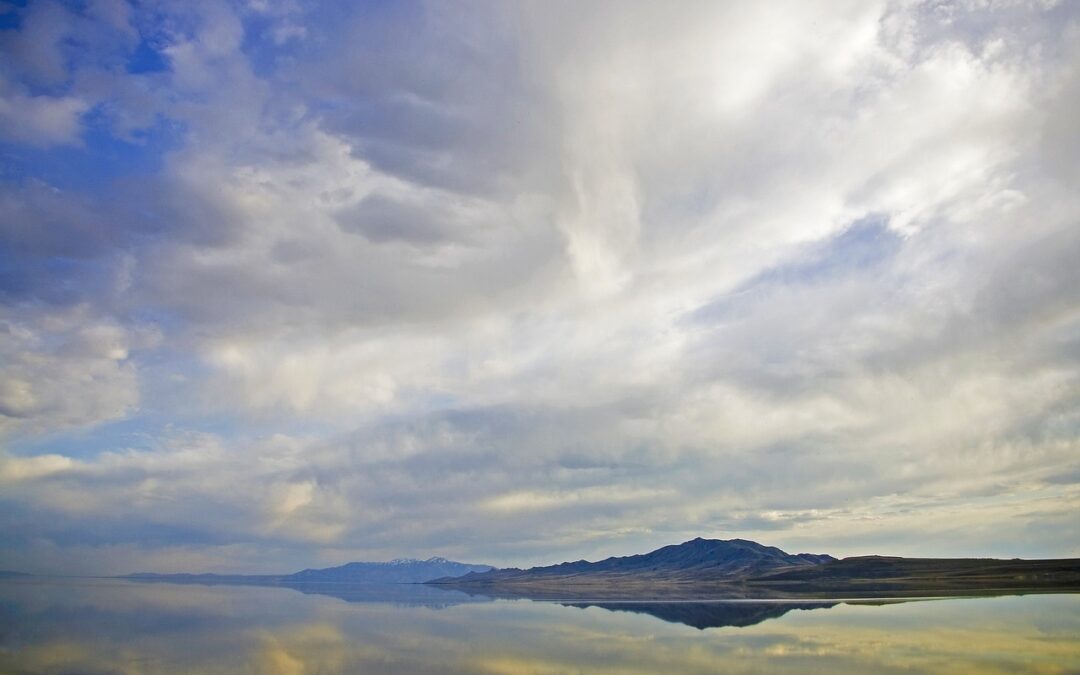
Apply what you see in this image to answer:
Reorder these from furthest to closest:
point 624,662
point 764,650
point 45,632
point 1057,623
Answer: point 45,632
point 1057,623
point 764,650
point 624,662

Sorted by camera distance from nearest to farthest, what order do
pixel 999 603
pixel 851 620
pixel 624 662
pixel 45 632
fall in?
pixel 624 662 → pixel 45 632 → pixel 851 620 → pixel 999 603

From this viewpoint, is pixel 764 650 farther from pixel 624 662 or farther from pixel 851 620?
pixel 851 620

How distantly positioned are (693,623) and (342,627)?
5192 cm

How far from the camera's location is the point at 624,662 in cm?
6034

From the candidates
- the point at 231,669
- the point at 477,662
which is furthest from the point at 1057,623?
the point at 231,669

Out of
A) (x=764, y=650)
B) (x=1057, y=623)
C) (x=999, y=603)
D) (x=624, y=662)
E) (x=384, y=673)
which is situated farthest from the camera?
(x=999, y=603)

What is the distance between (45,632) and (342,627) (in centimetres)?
3802

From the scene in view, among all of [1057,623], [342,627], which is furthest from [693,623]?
[342,627]

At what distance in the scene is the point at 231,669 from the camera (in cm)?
6056

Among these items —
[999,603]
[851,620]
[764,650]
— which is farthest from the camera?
[999,603]

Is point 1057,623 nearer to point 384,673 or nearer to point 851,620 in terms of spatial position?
point 851,620

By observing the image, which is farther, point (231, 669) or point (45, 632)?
point (45, 632)

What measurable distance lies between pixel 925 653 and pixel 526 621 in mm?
67597

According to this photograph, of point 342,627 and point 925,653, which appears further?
point 342,627
